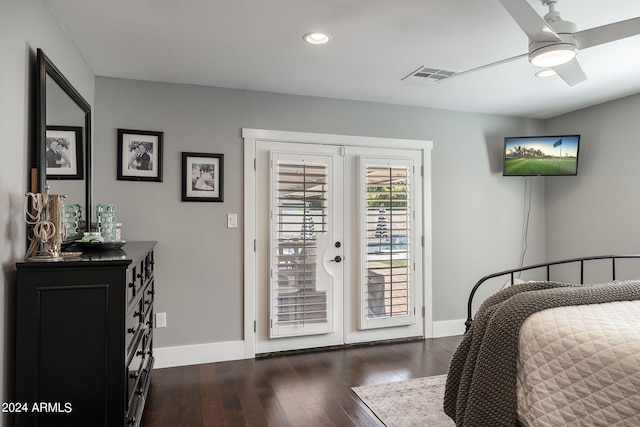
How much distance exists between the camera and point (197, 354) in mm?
3539

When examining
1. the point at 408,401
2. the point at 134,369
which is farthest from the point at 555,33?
the point at 134,369

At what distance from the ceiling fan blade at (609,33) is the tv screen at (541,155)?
7.91 feet

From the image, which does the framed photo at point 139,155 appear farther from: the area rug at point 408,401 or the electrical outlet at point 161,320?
the area rug at point 408,401

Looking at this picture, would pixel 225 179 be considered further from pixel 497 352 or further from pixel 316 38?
pixel 497 352

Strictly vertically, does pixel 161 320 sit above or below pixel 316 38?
below

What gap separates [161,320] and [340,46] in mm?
2652

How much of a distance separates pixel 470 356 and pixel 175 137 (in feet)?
9.58

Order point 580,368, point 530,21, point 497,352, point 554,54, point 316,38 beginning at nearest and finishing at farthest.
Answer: point 580,368, point 497,352, point 530,21, point 554,54, point 316,38

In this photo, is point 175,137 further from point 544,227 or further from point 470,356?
point 544,227

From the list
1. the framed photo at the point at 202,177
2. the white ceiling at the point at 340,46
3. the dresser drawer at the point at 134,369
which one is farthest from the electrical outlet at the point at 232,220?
the dresser drawer at the point at 134,369

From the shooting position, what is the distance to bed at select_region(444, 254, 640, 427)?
1356 mm

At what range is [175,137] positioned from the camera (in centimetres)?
354

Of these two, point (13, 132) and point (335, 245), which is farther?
point (335, 245)

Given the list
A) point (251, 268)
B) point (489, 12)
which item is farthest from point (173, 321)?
point (489, 12)
